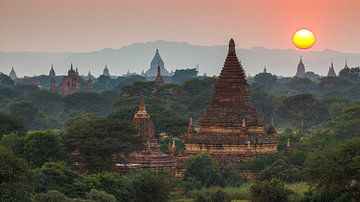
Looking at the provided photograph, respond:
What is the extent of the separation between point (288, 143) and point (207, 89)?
118ft

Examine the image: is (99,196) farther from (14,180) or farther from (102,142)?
Result: (102,142)

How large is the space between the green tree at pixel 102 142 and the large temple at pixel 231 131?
3535 millimetres

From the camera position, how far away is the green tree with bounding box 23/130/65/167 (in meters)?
43.7

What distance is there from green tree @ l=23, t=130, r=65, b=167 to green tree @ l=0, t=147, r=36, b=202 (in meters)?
9.71

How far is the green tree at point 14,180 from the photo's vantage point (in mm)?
32094

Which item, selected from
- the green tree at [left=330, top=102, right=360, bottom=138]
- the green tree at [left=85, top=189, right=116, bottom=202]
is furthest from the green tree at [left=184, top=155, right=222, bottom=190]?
the green tree at [left=330, top=102, right=360, bottom=138]

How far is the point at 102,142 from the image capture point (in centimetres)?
4503

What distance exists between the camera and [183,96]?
8538 cm

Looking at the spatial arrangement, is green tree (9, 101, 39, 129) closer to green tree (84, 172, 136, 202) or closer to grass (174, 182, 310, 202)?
grass (174, 182, 310, 202)

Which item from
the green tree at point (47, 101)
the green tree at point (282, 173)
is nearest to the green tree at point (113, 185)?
the green tree at point (282, 173)

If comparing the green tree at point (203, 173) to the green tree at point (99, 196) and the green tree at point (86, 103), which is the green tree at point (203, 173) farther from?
the green tree at point (86, 103)

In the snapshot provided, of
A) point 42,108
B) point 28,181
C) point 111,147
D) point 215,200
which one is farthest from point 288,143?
point 42,108

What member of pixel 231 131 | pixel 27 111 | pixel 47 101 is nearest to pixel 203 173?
pixel 231 131

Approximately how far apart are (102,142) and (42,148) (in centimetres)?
229
